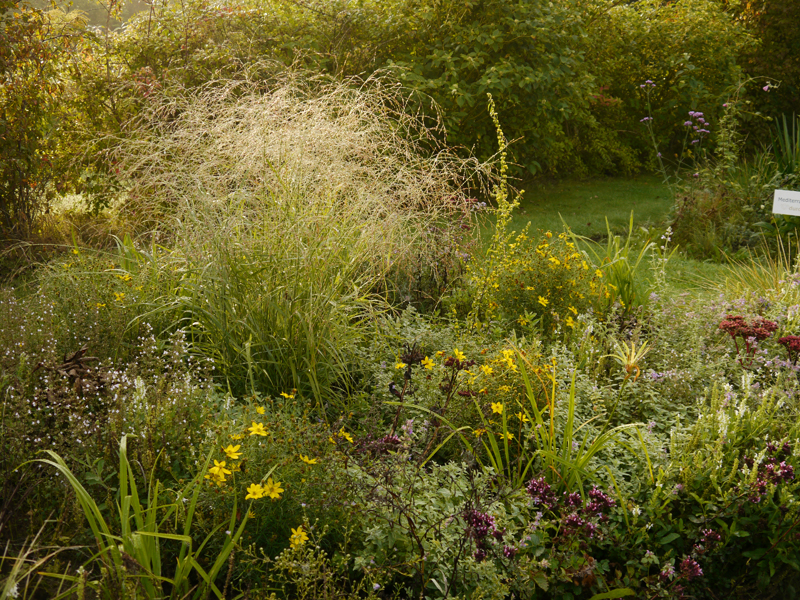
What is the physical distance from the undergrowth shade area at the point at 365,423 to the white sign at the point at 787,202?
29.5 inches

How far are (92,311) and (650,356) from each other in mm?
2887

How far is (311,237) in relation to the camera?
3455 millimetres

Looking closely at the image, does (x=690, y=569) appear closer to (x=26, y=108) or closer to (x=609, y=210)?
(x=26, y=108)

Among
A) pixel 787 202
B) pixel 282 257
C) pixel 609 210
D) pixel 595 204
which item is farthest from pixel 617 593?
pixel 595 204

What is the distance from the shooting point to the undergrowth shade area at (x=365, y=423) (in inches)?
81.3

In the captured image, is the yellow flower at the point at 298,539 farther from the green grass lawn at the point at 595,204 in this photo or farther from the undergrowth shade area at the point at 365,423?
the green grass lawn at the point at 595,204

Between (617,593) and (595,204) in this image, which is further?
(595,204)

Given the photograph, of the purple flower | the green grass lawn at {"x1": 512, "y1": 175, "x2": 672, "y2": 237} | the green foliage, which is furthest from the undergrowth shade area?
the green grass lawn at {"x1": 512, "y1": 175, "x2": 672, "y2": 237}

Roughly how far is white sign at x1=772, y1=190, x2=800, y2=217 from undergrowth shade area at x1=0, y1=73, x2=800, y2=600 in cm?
75

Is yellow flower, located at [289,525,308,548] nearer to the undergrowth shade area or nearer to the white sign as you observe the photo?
the undergrowth shade area

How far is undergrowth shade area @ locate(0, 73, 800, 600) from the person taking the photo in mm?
2064

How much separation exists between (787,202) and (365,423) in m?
3.71

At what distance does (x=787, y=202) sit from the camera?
4.80 meters

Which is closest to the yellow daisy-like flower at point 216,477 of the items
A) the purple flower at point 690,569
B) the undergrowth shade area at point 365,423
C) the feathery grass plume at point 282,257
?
the undergrowth shade area at point 365,423
